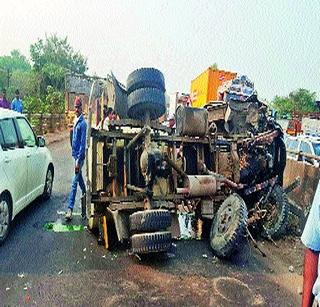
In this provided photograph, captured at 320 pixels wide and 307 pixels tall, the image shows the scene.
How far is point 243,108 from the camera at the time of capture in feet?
24.1

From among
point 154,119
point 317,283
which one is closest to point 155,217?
point 154,119

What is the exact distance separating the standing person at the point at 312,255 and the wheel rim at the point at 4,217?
4.39 metres

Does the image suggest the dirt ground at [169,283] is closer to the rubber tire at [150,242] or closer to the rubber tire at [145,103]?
the rubber tire at [150,242]

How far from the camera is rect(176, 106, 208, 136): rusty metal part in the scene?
610 centimetres

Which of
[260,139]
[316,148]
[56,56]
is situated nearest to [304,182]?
[260,139]

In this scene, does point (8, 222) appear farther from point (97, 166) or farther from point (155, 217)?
point (155, 217)

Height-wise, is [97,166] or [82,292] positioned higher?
[97,166]

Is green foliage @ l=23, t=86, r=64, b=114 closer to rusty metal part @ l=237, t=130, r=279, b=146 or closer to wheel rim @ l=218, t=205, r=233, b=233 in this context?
rusty metal part @ l=237, t=130, r=279, b=146

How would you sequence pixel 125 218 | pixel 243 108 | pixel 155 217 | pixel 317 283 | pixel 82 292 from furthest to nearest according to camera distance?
pixel 243 108 < pixel 125 218 < pixel 155 217 < pixel 82 292 < pixel 317 283

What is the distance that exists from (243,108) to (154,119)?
2285 mm

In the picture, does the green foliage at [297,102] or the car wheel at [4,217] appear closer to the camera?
the car wheel at [4,217]

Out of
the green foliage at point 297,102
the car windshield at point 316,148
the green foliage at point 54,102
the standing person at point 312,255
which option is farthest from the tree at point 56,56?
the standing person at point 312,255

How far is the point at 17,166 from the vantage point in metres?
5.62

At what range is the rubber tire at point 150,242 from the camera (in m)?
4.66
